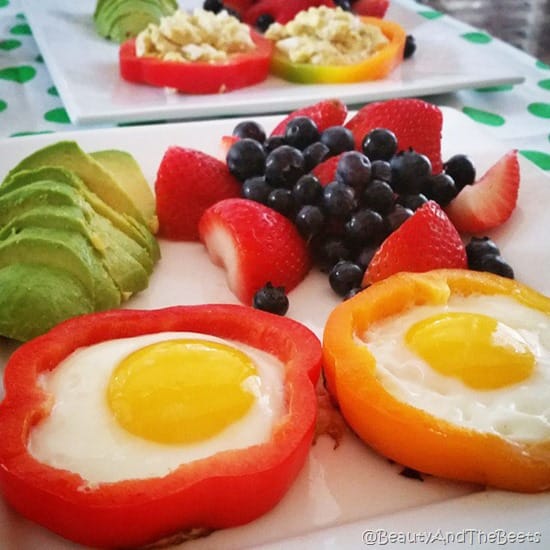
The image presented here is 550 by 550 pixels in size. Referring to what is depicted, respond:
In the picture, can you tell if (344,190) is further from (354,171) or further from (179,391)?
(179,391)

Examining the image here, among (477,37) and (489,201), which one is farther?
(477,37)

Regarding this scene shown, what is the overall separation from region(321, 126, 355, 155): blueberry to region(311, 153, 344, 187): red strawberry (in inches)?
2.3

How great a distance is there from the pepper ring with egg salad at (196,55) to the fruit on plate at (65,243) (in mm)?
978

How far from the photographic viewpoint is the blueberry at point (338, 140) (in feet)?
6.25

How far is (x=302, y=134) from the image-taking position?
6.41 ft

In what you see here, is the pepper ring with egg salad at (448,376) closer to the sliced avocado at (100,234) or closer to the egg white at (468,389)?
the egg white at (468,389)

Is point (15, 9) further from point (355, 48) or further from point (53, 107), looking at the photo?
point (355, 48)

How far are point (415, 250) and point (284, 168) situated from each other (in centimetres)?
41

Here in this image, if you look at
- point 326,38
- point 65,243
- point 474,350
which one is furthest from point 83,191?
point 326,38

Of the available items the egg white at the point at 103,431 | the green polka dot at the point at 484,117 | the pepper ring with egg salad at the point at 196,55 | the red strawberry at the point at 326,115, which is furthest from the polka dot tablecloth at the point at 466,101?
the egg white at the point at 103,431

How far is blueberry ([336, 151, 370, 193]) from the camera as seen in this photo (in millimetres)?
1731

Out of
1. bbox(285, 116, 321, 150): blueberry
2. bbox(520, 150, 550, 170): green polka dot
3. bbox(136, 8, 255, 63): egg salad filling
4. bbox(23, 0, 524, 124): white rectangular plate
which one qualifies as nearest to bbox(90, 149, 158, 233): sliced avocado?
bbox(285, 116, 321, 150): blueberry

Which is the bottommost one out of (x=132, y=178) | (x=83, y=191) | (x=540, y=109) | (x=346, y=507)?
(x=540, y=109)

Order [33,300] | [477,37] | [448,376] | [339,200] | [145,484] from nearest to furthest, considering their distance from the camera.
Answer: [145,484], [448,376], [33,300], [339,200], [477,37]
